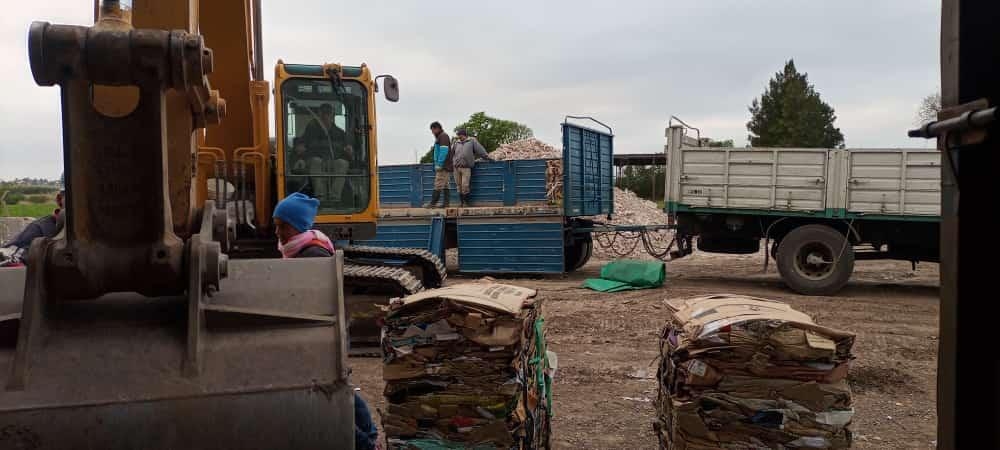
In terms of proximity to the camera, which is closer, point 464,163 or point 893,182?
point 893,182

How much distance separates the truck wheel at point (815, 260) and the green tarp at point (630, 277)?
1973 millimetres

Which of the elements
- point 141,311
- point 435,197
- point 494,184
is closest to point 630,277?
point 494,184

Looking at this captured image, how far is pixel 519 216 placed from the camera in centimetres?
1536

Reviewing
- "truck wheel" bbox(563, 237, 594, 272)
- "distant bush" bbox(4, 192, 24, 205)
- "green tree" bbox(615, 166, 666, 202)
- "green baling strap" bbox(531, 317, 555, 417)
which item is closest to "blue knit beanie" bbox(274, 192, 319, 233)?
"green baling strap" bbox(531, 317, 555, 417)

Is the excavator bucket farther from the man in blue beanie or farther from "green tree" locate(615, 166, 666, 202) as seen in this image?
"green tree" locate(615, 166, 666, 202)

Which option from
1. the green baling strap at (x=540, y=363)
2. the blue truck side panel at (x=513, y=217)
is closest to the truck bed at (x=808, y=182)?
the blue truck side panel at (x=513, y=217)

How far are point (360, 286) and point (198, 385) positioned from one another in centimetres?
584

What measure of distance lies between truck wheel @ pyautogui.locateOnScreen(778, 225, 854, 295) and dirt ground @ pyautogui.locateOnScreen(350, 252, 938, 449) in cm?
31

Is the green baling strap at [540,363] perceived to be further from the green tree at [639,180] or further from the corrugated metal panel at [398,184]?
the green tree at [639,180]

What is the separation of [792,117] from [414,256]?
51.0 meters

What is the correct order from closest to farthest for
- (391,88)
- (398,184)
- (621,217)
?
(391,88)
(398,184)
(621,217)

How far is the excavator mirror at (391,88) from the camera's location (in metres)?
7.78

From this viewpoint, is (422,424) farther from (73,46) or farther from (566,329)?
(566,329)

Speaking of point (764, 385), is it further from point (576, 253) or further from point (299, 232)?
point (576, 253)
